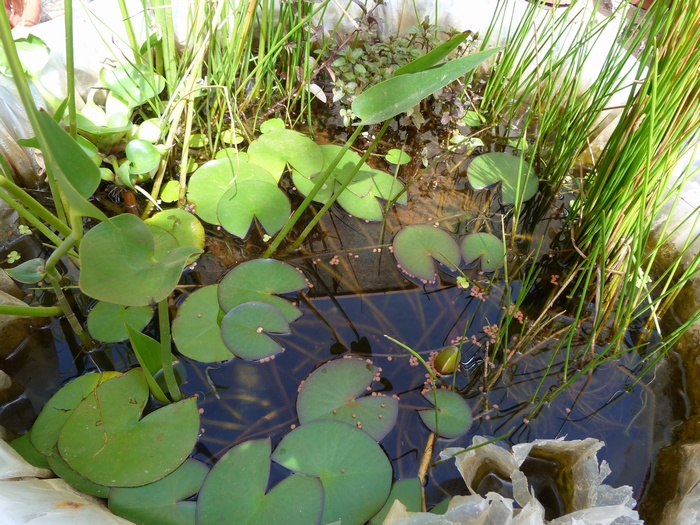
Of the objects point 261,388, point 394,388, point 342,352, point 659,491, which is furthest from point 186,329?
point 659,491

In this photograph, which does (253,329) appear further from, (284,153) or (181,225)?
(284,153)

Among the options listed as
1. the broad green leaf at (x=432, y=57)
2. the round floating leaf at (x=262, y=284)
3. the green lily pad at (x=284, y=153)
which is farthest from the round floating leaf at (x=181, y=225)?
the broad green leaf at (x=432, y=57)

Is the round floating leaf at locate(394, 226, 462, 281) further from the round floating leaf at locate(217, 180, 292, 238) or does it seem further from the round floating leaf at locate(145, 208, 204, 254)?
the round floating leaf at locate(145, 208, 204, 254)

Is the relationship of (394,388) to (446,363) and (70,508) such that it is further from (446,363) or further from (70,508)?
(70,508)

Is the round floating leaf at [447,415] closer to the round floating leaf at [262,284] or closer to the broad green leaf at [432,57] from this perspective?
the round floating leaf at [262,284]

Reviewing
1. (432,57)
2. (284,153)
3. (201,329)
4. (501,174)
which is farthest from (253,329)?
(501,174)
